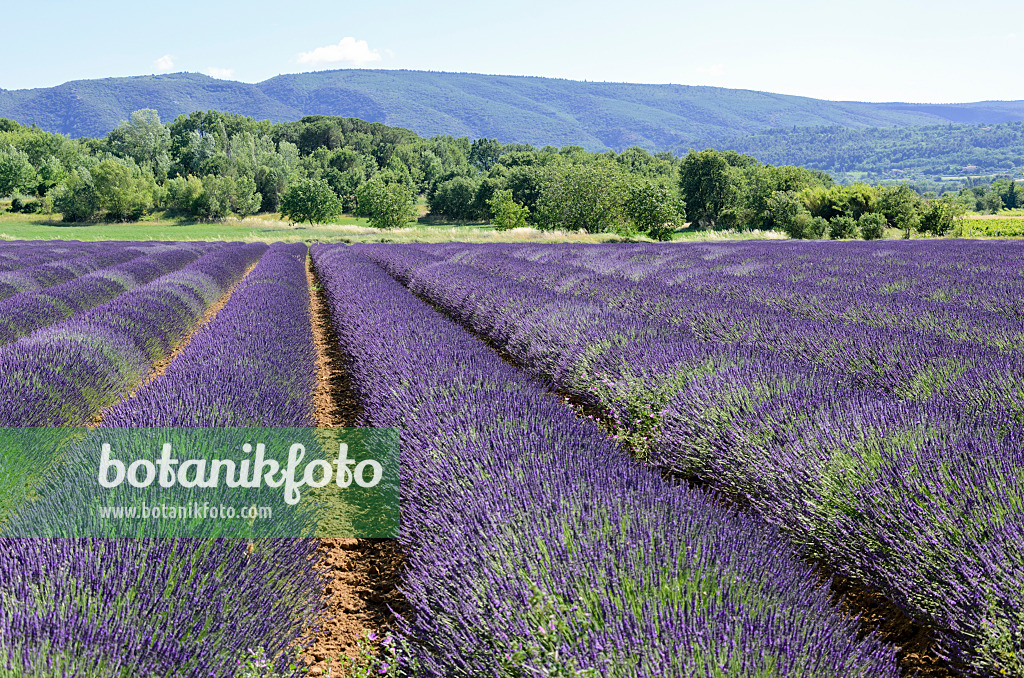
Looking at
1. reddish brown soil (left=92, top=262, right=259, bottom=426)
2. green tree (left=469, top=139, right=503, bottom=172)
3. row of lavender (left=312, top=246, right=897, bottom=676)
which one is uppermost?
green tree (left=469, top=139, right=503, bottom=172)

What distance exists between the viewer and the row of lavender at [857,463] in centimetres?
190

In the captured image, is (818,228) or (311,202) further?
(311,202)

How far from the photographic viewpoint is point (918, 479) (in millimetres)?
2268

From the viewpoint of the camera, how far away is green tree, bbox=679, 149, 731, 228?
204 feet

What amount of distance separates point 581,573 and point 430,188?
282ft

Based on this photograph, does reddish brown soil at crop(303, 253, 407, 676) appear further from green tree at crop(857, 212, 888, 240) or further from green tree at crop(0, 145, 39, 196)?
green tree at crop(0, 145, 39, 196)

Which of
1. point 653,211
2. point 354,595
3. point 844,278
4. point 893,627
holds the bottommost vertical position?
point 354,595

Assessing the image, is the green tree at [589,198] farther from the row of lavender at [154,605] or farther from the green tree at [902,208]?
the row of lavender at [154,605]

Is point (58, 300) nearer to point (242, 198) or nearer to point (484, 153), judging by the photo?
point (242, 198)

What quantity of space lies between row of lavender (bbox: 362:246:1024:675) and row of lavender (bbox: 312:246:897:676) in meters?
0.31

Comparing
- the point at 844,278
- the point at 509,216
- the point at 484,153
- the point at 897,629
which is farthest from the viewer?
the point at 484,153

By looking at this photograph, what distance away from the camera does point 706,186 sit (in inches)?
2475

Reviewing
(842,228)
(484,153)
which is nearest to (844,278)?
(842,228)

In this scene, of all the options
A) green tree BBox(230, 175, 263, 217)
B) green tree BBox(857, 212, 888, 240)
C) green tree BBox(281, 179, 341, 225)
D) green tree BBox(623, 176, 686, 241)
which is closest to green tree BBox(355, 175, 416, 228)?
green tree BBox(281, 179, 341, 225)
